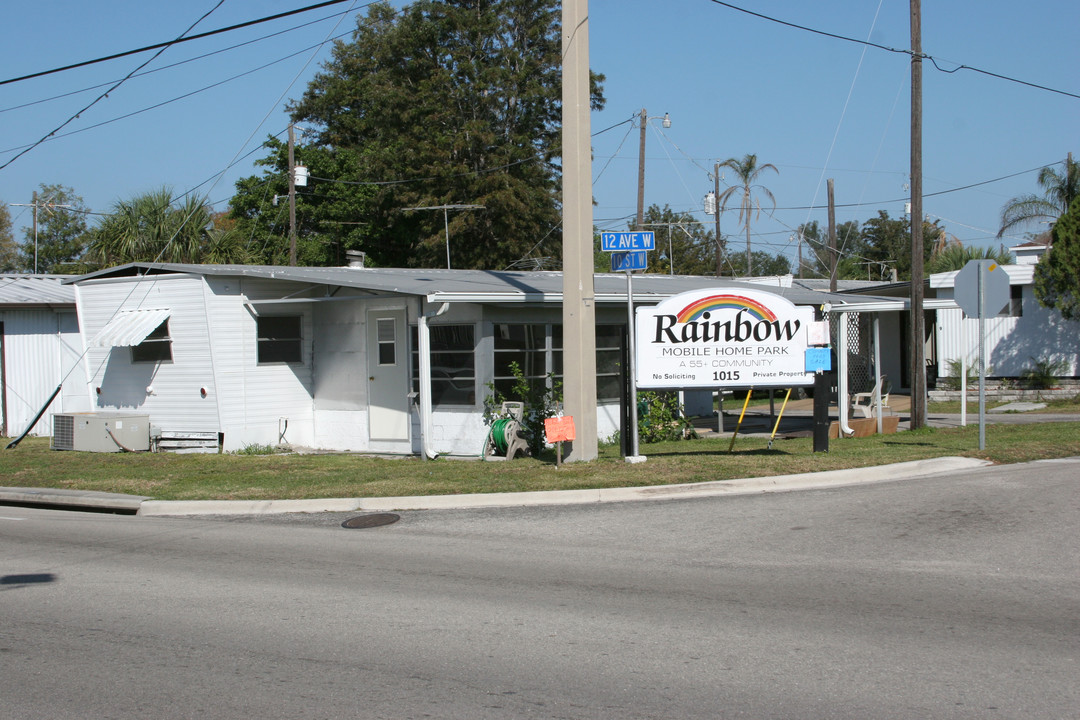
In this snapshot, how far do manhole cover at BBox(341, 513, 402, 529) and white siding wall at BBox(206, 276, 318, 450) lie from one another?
21.6 ft

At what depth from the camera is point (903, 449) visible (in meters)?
14.3

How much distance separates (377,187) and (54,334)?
813 inches

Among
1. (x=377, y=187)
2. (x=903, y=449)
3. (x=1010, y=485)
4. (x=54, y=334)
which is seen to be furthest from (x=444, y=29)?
(x=1010, y=485)

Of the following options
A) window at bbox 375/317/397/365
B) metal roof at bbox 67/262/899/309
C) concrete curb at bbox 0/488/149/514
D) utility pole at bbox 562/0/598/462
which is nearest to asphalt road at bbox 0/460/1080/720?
concrete curb at bbox 0/488/149/514

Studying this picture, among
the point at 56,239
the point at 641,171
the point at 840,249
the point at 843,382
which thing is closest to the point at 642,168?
the point at 641,171

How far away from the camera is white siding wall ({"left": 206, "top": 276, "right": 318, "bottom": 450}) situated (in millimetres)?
16312

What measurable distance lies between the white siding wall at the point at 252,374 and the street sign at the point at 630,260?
672cm

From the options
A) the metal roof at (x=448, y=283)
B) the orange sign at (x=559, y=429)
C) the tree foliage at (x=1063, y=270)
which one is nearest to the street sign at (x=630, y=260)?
the metal roof at (x=448, y=283)

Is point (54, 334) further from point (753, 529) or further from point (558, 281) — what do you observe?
point (753, 529)

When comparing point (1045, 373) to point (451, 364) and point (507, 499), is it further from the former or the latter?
point (507, 499)

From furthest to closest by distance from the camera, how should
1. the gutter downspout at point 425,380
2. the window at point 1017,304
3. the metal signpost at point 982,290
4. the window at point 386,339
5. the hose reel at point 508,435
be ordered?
the window at point 1017,304
the window at point 386,339
the gutter downspout at point 425,380
the hose reel at point 508,435
the metal signpost at point 982,290

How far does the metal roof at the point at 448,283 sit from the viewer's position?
14430 millimetres

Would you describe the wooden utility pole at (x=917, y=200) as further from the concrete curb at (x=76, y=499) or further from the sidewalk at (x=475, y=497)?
the concrete curb at (x=76, y=499)

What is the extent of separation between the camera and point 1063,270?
24391 millimetres
